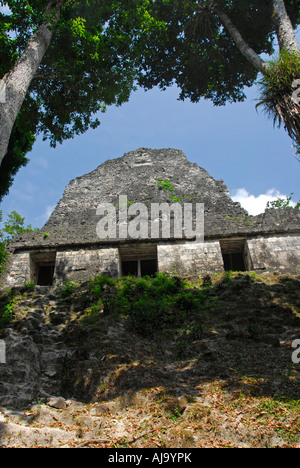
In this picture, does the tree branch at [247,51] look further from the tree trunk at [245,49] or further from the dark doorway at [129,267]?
the dark doorway at [129,267]

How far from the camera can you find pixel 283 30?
8.14 metres

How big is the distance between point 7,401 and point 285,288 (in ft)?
21.5

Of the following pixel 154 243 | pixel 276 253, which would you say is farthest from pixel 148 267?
pixel 276 253

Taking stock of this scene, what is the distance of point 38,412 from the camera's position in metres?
4.25

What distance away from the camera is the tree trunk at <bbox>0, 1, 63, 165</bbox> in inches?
257

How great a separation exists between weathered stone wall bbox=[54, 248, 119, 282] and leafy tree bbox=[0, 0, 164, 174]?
11.0ft

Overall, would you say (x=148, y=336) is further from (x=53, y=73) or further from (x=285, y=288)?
(x=53, y=73)

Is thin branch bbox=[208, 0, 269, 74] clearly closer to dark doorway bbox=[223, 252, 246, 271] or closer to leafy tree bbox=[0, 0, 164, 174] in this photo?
leafy tree bbox=[0, 0, 164, 174]

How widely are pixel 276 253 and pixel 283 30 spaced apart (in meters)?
6.14

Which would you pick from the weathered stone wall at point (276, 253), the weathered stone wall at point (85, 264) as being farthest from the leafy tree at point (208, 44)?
the weathered stone wall at point (85, 264)

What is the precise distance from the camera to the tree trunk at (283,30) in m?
7.55

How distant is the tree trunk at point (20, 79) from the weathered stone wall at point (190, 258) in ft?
19.7

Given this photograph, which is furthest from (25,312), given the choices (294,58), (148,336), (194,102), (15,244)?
(194,102)

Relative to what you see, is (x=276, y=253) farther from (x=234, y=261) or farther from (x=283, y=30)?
(x=283, y=30)
